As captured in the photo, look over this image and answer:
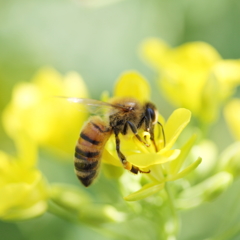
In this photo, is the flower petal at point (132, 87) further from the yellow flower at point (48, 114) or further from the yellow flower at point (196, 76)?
the yellow flower at point (48, 114)

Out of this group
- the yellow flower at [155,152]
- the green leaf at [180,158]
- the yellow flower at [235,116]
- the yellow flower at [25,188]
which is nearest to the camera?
the yellow flower at [155,152]

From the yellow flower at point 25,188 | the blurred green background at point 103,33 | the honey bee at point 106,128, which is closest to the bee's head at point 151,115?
the honey bee at point 106,128

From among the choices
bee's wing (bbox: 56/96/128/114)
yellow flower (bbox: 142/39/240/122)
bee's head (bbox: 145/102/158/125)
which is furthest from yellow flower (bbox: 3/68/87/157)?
bee's head (bbox: 145/102/158/125)

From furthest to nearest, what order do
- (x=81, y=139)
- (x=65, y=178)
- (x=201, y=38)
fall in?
(x=201, y=38) → (x=65, y=178) → (x=81, y=139)

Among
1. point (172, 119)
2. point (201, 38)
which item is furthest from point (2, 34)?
point (172, 119)

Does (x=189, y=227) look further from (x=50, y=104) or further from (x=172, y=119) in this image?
(x=172, y=119)

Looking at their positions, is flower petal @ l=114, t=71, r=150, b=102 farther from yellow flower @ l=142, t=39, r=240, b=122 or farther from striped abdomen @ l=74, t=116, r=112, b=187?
yellow flower @ l=142, t=39, r=240, b=122
